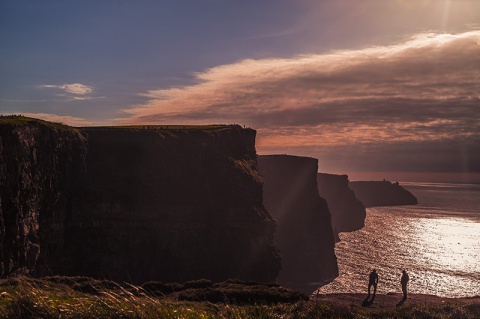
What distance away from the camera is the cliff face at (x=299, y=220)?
324ft

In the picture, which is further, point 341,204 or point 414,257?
point 341,204

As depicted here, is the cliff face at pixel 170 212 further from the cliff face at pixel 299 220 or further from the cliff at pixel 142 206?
the cliff face at pixel 299 220

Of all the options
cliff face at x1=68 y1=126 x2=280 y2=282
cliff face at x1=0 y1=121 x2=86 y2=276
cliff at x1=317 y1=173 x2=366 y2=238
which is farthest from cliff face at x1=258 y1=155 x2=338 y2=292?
cliff at x1=317 y1=173 x2=366 y2=238

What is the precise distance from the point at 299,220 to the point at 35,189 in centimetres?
6966

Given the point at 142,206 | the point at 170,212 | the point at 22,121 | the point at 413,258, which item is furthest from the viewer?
the point at 413,258

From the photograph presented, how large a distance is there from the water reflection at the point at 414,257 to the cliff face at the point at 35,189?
46261mm

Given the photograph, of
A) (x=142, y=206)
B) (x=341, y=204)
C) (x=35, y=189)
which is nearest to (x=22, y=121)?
(x=35, y=189)

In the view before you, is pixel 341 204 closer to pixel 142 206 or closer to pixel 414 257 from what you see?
pixel 414 257

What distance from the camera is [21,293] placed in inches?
407

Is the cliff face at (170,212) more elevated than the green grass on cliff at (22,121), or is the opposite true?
the green grass on cliff at (22,121)

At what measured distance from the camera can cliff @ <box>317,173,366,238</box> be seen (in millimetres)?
164387

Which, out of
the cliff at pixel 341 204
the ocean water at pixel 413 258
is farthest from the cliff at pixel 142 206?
the cliff at pixel 341 204

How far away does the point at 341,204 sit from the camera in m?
173

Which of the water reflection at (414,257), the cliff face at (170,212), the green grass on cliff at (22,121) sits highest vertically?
the green grass on cliff at (22,121)
